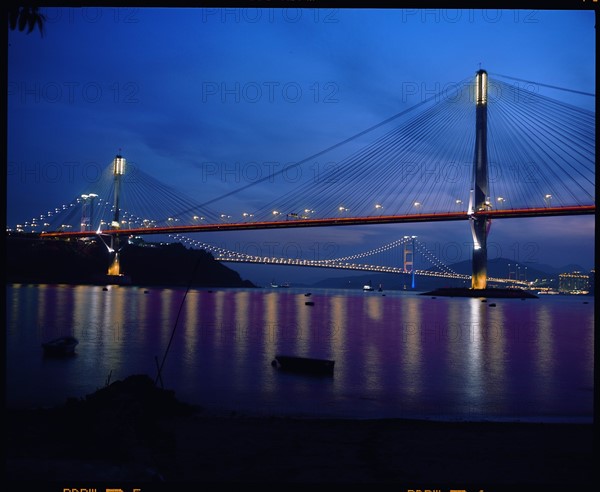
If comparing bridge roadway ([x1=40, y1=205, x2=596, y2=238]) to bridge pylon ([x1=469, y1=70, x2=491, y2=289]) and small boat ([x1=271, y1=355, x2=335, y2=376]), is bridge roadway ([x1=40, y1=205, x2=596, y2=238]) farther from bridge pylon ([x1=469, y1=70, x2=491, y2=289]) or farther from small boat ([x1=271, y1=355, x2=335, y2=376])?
small boat ([x1=271, y1=355, x2=335, y2=376])


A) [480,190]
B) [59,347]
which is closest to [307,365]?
[59,347]

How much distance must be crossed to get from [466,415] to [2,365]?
9.92m

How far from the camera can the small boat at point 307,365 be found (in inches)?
580

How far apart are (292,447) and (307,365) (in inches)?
324

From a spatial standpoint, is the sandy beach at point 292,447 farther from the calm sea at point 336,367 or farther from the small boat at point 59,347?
the small boat at point 59,347

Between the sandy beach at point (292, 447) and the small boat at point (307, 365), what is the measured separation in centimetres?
621

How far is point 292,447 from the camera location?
676 centimetres

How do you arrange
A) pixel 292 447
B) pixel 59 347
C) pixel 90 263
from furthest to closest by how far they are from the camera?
pixel 90 263 < pixel 59 347 < pixel 292 447

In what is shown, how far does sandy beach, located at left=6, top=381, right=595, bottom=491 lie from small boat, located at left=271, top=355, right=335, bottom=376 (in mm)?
6212

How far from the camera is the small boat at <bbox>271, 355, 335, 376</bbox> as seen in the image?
14.7 metres

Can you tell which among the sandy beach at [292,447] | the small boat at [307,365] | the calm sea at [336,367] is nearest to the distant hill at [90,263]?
the calm sea at [336,367]

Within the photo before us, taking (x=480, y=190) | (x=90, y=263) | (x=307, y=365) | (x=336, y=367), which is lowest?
(x=336, y=367)

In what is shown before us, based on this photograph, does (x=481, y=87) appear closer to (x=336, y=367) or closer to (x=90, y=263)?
(x=336, y=367)

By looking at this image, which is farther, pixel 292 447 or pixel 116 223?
pixel 116 223
